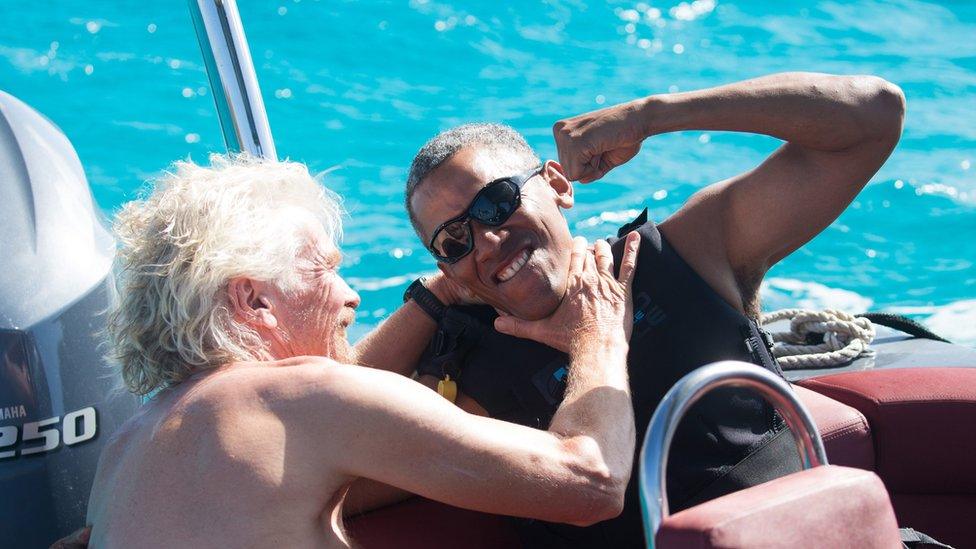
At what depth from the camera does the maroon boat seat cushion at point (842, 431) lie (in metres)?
2.53

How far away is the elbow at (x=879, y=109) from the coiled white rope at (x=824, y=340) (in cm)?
97

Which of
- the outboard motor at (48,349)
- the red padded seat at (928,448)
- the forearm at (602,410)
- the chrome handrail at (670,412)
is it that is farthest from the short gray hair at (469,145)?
the chrome handrail at (670,412)

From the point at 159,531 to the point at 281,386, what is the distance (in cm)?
30

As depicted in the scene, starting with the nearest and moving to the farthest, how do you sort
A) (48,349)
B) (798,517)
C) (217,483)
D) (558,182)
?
(798,517), (217,483), (48,349), (558,182)

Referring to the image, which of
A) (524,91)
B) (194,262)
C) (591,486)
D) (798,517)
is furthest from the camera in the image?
(524,91)

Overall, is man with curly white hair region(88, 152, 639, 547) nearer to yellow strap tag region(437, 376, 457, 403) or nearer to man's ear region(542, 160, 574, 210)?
yellow strap tag region(437, 376, 457, 403)

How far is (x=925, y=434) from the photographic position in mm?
2645

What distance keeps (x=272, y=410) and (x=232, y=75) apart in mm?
1265

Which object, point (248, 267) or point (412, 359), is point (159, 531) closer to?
point (248, 267)

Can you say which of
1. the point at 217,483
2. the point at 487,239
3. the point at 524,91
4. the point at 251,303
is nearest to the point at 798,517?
the point at 217,483

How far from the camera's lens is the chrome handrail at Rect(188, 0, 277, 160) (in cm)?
275

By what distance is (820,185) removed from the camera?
7.90 ft

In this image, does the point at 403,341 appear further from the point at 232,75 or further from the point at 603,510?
the point at 603,510

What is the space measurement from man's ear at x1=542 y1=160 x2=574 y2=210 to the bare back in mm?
1057
